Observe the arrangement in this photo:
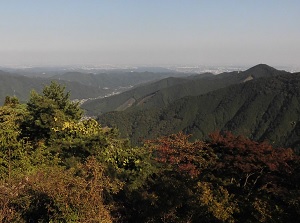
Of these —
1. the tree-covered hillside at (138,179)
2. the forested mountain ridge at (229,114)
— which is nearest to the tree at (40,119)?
the tree-covered hillside at (138,179)

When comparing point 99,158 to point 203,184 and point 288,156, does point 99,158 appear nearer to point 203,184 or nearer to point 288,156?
point 203,184

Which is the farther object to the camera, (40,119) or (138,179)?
(40,119)

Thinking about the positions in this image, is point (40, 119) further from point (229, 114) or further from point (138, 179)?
point (229, 114)

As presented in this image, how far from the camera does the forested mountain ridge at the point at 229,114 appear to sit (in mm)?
142625

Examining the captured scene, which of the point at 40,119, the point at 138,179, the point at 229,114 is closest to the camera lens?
the point at 138,179

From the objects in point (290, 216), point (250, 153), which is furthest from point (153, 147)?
point (290, 216)

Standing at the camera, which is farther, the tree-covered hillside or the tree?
the tree

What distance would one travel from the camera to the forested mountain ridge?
142625 millimetres

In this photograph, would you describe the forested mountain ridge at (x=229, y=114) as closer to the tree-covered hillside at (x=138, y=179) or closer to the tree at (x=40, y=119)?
the tree at (x=40, y=119)

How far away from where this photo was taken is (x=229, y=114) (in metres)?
163

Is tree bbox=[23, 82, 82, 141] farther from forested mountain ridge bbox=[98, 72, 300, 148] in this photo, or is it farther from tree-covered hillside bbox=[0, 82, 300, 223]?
forested mountain ridge bbox=[98, 72, 300, 148]

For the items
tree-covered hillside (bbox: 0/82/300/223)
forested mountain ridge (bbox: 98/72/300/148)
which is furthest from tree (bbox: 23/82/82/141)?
forested mountain ridge (bbox: 98/72/300/148)

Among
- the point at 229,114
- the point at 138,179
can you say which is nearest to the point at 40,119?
the point at 138,179

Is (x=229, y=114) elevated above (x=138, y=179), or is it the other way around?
(x=138, y=179)
